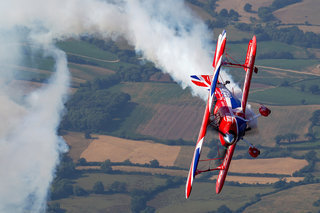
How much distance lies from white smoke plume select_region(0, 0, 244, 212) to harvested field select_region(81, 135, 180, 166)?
→ 15.4m

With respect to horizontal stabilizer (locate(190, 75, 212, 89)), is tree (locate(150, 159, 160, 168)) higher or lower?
lower

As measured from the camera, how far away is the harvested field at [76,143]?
17023 centimetres

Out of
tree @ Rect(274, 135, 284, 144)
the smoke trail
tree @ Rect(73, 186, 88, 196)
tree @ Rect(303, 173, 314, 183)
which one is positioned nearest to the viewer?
the smoke trail

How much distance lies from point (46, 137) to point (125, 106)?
67.7 metres

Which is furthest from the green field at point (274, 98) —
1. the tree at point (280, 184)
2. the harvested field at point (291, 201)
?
the harvested field at point (291, 201)

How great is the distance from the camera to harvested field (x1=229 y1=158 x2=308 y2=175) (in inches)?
6255

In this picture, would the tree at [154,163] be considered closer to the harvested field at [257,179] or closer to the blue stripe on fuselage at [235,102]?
the harvested field at [257,179]

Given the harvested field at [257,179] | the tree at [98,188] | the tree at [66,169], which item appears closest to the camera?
the tree at [98,188]

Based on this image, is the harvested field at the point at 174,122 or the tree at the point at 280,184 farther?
the harvested field at the point at 174,122

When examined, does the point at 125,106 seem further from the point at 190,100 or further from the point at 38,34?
the point at 38,34

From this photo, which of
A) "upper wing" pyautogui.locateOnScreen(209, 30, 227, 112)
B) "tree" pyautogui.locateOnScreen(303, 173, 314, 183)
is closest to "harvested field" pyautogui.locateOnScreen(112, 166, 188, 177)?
"tree" pyautogui.locateOnScreen(303, 173, 314, 183)

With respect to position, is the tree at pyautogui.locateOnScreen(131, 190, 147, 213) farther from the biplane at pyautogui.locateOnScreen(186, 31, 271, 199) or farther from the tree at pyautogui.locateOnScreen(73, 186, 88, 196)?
the biplane at pyautogui.locateOnScreen(186, 31, 271, 199)

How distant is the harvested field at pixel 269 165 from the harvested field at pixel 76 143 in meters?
38.4

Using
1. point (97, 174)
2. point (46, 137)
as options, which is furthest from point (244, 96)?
point (97, 174)
